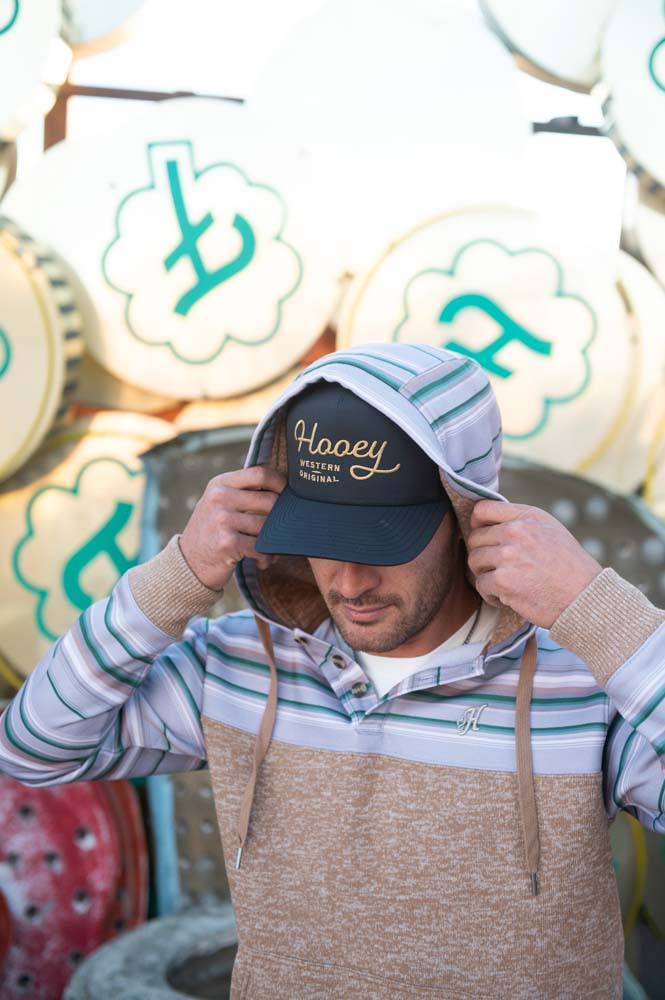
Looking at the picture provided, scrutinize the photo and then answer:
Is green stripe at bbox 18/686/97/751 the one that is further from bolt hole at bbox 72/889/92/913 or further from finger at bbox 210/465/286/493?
bolt hole at bbox 72/889/92/913

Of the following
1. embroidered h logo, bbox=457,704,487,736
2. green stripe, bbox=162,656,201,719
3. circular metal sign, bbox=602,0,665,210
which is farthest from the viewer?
circular metal sign, bbox=602,0,665,210

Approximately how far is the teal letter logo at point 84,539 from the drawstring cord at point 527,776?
121 centimetres

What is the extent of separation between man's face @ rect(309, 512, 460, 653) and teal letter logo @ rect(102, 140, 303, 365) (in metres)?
1.04

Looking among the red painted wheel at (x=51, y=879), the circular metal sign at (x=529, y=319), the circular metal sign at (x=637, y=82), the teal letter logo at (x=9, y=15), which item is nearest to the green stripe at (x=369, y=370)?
the circular metal sign at (x=529, y=319)

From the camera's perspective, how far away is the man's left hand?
1.10 metres

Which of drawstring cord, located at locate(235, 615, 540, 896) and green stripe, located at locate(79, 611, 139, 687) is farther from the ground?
green stripe, located at locate(79, 611, 139, 687)

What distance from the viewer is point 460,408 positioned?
1.22 m

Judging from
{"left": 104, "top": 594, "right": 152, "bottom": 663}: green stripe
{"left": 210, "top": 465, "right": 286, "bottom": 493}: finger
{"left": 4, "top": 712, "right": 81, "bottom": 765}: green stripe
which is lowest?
{"left": 4, "top": 712, "right": 81, "bottom": 765}: green stripe

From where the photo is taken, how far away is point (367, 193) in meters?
2.16

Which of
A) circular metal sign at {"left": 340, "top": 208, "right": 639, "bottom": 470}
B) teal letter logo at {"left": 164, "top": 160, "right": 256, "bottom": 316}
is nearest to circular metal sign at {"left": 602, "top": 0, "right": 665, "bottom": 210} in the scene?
circular metal sign at {"left": 340, "top": 208, "right": 639, "bottom": 470}

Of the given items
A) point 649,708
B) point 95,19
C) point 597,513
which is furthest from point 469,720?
point 95,19

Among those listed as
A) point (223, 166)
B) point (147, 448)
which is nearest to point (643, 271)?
point (223, 166)

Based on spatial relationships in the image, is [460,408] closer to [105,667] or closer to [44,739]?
[105,667]

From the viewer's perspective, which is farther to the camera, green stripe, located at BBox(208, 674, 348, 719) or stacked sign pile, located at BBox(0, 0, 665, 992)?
stacked sign pile, located at BBox(0, 0, 665, 992)
